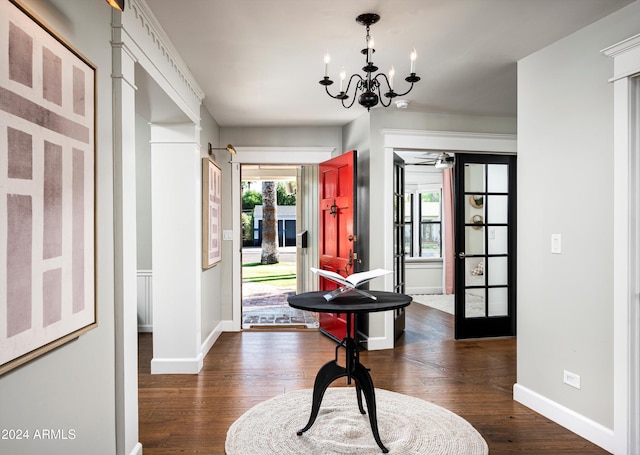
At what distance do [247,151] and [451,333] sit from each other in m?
3.25

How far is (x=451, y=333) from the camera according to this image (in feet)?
16.0

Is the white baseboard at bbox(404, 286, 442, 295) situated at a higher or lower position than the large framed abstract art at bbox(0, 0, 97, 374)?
lower

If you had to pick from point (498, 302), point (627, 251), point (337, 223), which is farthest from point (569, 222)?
point (337, 223)

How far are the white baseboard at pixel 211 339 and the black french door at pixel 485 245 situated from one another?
2.65m

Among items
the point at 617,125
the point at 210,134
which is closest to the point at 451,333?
the point at 617,125

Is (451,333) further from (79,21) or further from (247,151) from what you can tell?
(79,21)

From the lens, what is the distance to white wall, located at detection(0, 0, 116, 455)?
4.14ft

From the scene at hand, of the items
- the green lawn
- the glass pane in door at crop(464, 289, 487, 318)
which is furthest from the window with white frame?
the glass pane in door at crop(464, 289, 487, 318)

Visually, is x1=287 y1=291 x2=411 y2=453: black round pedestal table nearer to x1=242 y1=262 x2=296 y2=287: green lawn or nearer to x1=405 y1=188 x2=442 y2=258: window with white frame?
x1=405 y1=188 x2=442 y2=258: window with white frame

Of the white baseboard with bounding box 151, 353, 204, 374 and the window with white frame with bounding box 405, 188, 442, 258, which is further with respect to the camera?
the window with white frame with bounding box 405, 188, 442, 258

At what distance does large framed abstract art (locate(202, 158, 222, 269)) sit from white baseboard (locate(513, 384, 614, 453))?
111 inches

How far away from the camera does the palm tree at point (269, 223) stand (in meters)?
12.3

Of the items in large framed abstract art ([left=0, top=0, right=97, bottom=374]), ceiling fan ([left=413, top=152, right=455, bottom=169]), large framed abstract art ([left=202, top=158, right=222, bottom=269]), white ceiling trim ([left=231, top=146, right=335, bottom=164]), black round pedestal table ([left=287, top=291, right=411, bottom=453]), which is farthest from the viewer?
ceiling fan ([left=413, top=152, right=455, bottom=169])

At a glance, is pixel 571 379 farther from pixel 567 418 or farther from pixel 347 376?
pixel 347 376
